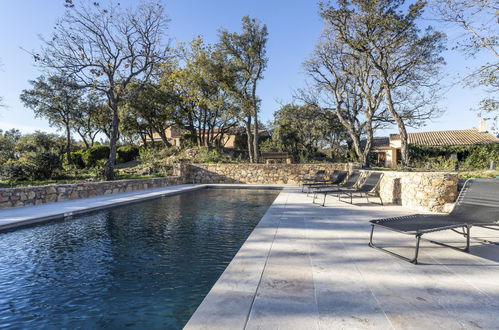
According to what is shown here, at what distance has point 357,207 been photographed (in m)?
7.20

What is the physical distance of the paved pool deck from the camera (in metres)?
1.98

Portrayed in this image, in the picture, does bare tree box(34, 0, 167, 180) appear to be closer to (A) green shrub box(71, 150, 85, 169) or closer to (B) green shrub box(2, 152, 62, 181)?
(B) green shrub box(2, 152, 62, 181)

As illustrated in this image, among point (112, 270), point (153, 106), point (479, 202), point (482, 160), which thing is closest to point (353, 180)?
point (479, 202)

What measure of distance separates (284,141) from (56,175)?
774 inches

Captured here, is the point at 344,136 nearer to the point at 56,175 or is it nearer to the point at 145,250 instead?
the point at 56,175

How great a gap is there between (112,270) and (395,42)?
50.8ft

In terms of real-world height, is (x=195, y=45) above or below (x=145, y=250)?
above

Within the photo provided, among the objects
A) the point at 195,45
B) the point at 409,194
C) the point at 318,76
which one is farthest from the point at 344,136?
the point at 409,194

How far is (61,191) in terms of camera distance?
8.59 meters

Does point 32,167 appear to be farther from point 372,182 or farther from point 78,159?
point 78,159

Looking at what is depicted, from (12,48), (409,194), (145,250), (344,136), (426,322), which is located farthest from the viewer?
(344,136)

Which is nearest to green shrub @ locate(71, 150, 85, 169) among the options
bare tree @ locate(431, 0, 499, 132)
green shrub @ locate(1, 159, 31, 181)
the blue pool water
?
green shrub @ locate(1, 159, 31, 181)

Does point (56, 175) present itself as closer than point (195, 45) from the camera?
Yes

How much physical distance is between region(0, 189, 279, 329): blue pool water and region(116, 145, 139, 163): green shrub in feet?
68.8
